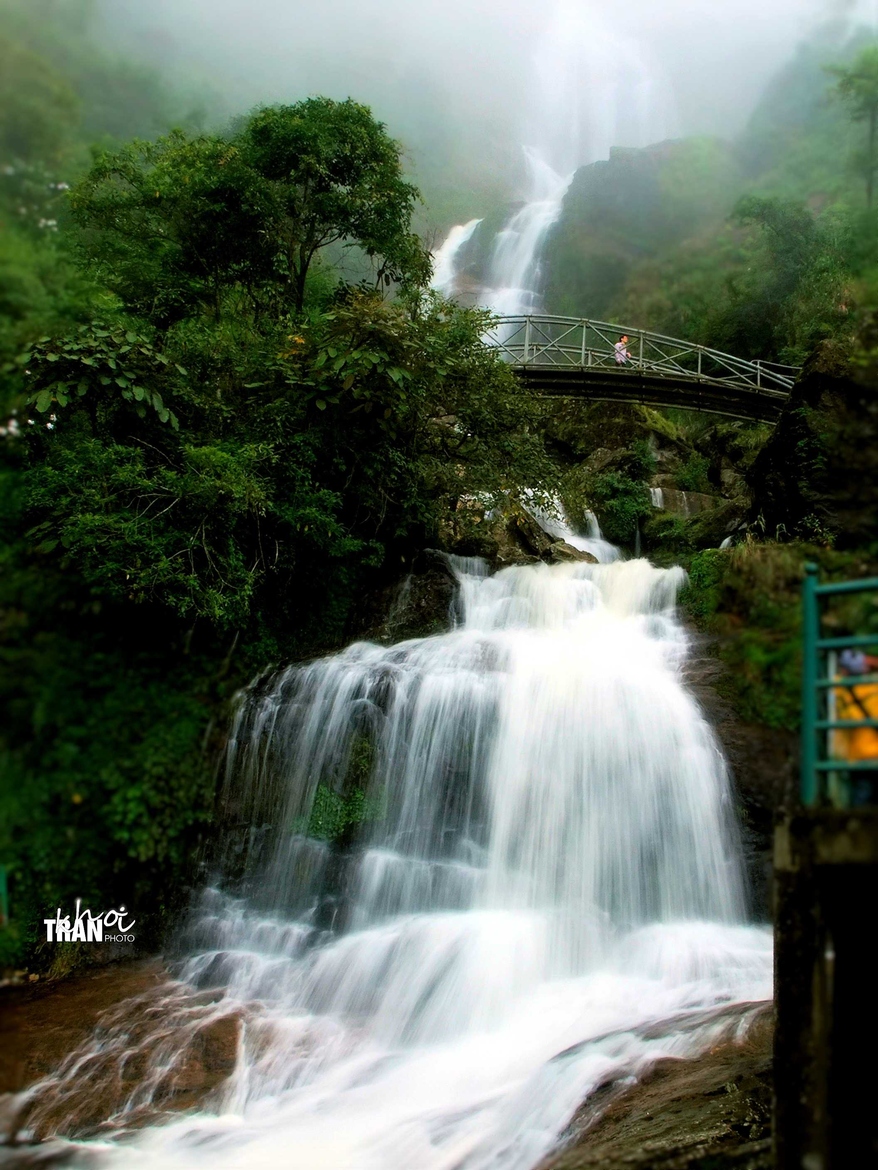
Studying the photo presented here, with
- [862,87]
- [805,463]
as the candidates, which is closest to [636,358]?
[862,87]

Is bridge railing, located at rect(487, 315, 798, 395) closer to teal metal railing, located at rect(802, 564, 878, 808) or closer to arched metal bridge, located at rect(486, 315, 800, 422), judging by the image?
arched metal bridge, located at rect(486, 315, 800, 422)

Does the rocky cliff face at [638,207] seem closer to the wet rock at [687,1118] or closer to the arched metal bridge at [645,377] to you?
the arched metal bridge at [645,377]

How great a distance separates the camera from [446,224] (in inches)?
915

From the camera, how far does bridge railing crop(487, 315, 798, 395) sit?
17.5 meters

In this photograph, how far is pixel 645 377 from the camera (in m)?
17.9

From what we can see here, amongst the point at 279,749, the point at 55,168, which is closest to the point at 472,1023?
the point at 279,749

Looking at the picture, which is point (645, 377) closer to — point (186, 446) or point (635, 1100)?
point (186, 446)

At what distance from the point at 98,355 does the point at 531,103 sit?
16.7m

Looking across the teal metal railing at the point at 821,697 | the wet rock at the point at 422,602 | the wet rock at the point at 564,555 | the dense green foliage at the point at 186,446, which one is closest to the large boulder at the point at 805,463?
the wet rock at the point at 564,555

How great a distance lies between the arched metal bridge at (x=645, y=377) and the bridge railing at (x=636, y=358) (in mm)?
20

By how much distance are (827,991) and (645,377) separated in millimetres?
15809

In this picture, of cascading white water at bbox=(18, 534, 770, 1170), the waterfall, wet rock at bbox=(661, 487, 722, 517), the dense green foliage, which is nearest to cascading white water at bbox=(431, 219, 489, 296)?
the waterfall

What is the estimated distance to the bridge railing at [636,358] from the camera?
17453 millimetres

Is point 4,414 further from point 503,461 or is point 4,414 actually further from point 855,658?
point 503,461
